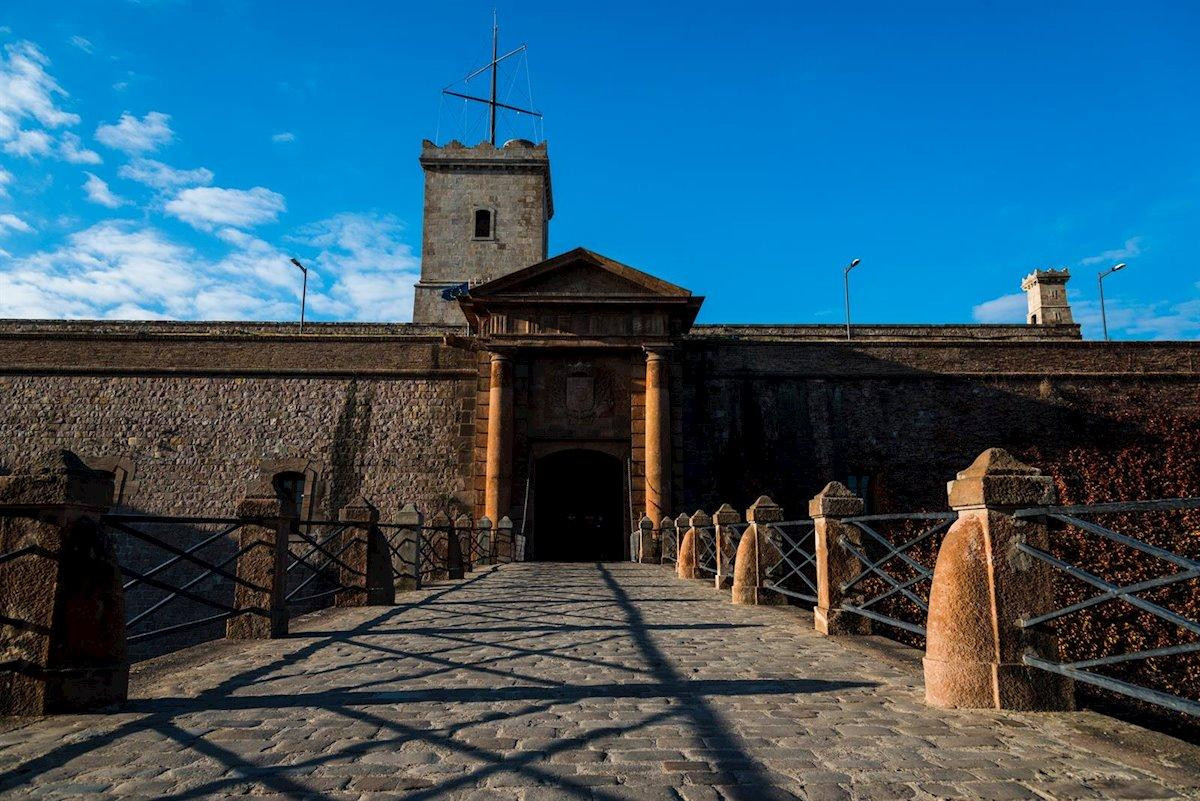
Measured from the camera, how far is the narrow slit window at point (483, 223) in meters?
35.9

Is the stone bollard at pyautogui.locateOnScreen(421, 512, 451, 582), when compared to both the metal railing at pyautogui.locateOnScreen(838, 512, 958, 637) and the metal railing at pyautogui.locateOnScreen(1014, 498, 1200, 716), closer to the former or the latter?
the metal railing at pyautogui.locateOnScreen(838, 512, 958, 637)

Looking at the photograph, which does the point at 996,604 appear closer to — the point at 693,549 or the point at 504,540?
the point at 693,549

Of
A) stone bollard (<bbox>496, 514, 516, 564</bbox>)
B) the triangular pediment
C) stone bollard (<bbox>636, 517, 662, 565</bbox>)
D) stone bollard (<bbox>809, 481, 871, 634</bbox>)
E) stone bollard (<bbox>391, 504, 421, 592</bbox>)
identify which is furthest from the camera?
the triangular pediment

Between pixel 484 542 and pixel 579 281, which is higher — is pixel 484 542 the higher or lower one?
the lower one

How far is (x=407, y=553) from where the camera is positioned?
12477mm

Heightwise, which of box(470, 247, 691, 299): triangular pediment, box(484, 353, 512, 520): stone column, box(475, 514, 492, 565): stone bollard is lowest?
box(475, 514, 492, 565): stone bollard

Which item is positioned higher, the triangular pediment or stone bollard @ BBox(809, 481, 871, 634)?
the triangular pediment

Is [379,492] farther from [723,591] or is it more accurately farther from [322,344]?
[723,591]

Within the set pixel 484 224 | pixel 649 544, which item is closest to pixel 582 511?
pixel 649 544

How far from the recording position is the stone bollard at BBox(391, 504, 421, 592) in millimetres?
12148

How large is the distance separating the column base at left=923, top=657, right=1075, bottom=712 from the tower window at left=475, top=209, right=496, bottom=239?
1317 inches

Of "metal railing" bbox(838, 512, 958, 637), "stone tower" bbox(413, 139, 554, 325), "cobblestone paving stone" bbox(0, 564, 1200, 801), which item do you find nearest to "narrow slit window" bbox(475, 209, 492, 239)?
"stone tower" bbox(413, 139, 554, 325)

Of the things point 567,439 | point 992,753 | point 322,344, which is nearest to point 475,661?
point 992,753

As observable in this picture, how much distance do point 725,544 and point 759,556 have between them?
2.53 m
